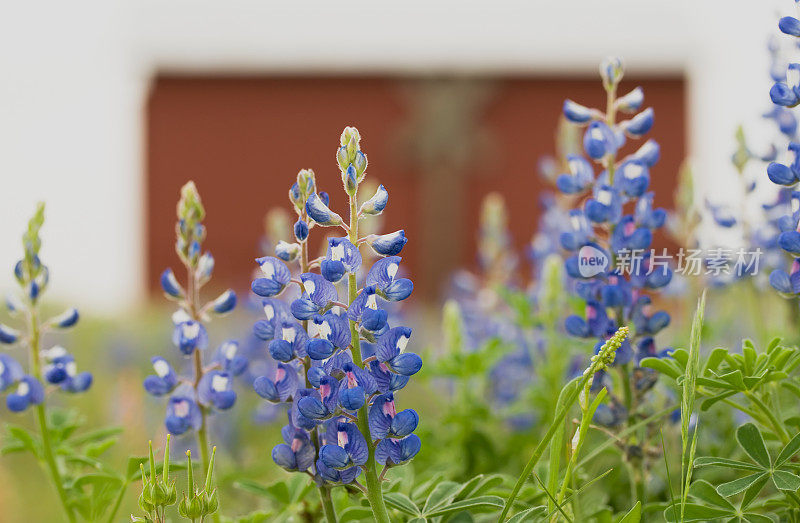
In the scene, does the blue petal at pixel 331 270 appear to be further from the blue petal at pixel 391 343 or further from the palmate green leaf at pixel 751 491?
the palmate green leaf at pixel 751 491

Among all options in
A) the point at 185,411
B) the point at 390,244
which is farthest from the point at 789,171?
the point at 185,411

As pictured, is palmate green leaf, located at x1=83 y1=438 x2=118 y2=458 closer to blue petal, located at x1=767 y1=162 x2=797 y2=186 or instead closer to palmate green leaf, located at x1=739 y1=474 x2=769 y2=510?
palmate green leaf, located at x1=739 y1=474 x2=769 y2=510

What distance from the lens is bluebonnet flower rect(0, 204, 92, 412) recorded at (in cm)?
172

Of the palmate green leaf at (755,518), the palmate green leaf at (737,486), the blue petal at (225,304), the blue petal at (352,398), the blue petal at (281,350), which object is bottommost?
the palmate green leaf at (755,518)

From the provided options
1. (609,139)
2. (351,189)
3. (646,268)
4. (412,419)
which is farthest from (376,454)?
(609,139)

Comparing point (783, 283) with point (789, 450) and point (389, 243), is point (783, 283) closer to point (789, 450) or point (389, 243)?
point (789, 450)

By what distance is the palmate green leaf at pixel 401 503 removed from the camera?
1.43 metres

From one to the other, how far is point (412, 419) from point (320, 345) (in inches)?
7.3

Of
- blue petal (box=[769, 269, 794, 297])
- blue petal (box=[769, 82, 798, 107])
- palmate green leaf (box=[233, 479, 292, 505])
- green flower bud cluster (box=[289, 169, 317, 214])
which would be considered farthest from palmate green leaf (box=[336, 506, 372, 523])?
blue petal (box=[769, 82, 798, 107])

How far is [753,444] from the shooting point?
1509 mm

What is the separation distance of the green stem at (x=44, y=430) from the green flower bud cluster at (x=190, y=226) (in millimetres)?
328

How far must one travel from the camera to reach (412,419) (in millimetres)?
1343

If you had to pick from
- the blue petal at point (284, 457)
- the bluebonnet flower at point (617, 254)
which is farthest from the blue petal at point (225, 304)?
the bluebonnet flower at point (617, 254)

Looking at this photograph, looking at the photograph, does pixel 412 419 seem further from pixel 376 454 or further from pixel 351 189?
pixel 351 189
